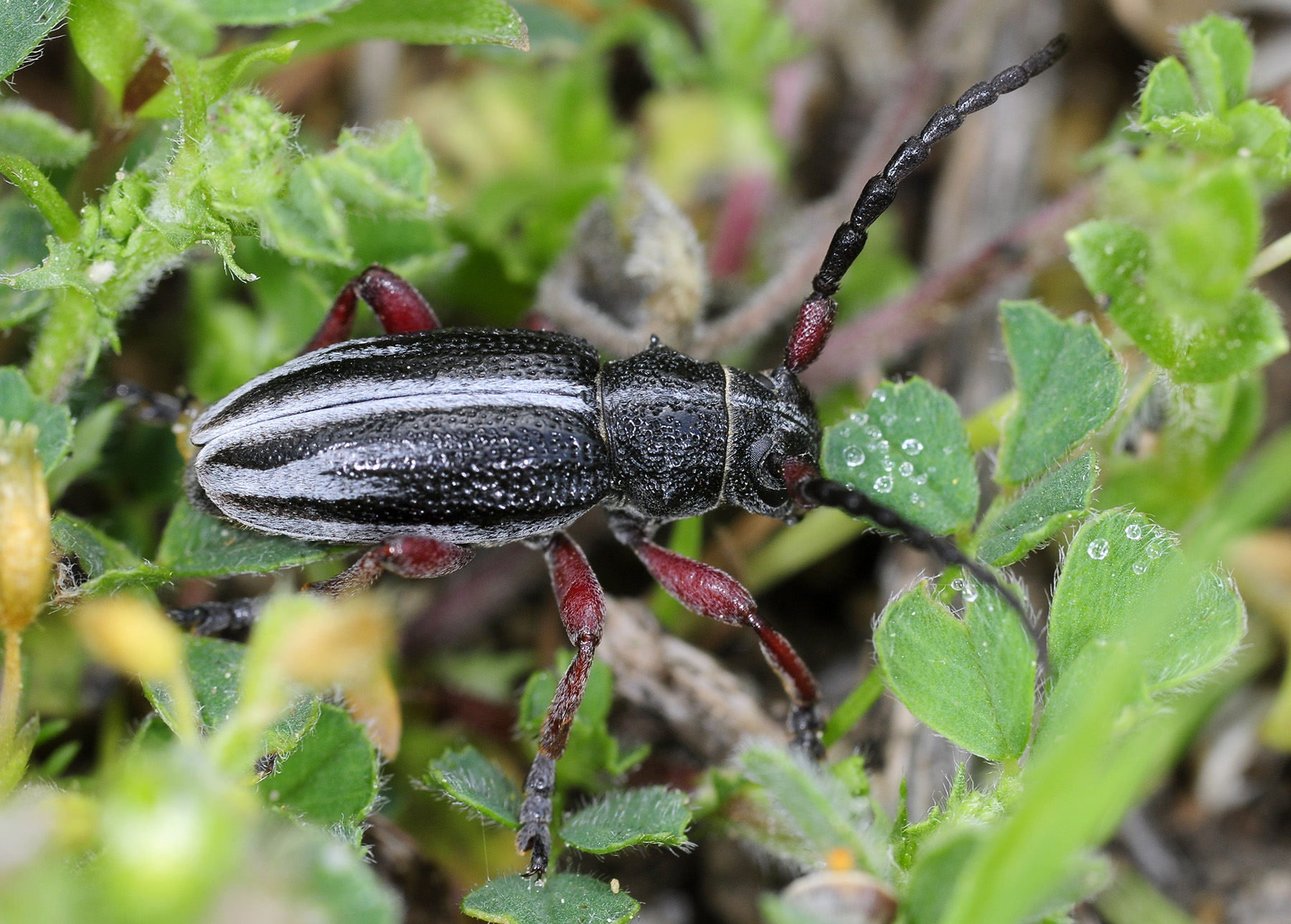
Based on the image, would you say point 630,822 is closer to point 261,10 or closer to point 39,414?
point 39,414

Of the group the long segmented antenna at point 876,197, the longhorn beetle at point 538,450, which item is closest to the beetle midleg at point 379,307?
the longhorn beetle at point 538,450

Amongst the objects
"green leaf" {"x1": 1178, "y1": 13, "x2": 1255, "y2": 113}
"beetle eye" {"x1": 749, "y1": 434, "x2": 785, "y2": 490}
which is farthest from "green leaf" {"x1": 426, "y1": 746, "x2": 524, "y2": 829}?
"green leaf" {"x1": 1178, "y1": 13, "x2": 1255, "y2": 113}

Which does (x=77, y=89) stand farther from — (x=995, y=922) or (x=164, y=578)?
(x=995, y=922)

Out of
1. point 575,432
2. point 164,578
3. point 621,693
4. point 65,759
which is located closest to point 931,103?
point 575,432

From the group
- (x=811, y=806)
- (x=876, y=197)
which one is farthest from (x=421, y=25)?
(x=811, y=806)

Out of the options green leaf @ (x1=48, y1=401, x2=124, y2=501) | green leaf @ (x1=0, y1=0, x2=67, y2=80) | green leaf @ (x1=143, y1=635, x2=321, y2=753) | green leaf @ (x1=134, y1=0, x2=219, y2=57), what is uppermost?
green leaf @ (x1=134, y1=0, x2=219, y2=57)

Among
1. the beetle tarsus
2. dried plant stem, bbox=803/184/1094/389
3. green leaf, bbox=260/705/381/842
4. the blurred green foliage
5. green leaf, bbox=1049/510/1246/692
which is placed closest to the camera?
the blurred green foliage

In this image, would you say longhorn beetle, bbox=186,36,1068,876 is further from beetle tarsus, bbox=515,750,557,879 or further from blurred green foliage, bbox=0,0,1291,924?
blurred green foliage, bbox=0,0,1291,924

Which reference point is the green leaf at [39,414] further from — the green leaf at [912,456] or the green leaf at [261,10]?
the green leaf at [912,456]
